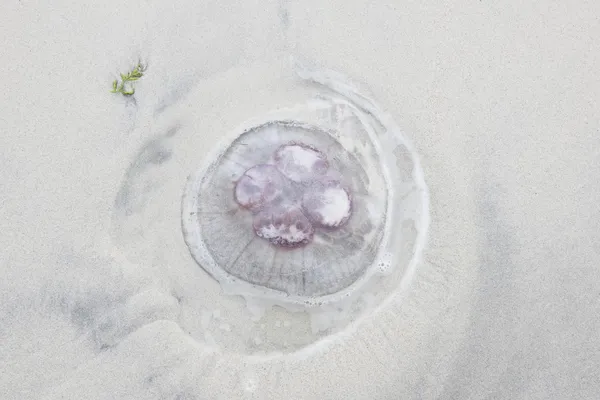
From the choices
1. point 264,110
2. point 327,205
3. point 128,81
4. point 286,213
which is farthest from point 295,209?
point 128,81

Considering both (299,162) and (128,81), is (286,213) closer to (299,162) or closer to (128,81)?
(299,162)

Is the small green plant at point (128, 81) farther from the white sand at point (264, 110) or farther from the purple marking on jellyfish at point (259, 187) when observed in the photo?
the purple marking on jellyfish at point (259, 187)

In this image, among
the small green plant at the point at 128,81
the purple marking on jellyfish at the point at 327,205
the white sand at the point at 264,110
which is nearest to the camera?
the purple marking on jellyfish at the point at 327,205

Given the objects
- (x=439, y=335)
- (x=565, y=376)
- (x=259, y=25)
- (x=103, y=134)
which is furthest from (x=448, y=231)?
(x=103, y=134)

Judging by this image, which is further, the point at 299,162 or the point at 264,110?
the point at 264,110

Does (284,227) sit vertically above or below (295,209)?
below

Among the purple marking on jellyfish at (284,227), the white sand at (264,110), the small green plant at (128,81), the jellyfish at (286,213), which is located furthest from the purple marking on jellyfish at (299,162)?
the small green plant at (128,81)
